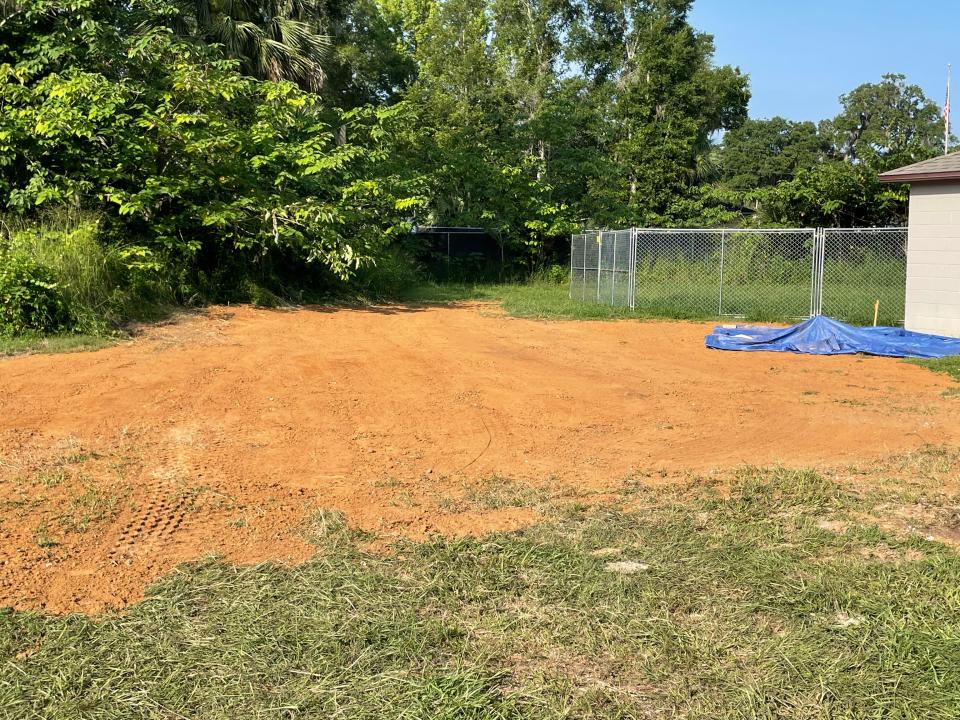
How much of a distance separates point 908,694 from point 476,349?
356 inches

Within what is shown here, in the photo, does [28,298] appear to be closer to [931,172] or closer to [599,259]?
[599,259]

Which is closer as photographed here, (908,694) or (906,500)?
(908,694)

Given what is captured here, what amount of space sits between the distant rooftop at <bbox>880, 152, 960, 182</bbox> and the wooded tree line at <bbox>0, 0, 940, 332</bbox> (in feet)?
31.2

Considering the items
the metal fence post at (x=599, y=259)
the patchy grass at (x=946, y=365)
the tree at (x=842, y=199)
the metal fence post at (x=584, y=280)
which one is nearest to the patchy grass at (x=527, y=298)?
the metal fence post at (x=584, y=280)

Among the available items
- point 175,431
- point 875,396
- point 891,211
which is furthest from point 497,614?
point 891,211

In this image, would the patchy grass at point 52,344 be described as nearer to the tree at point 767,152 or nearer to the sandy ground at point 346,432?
the sandy ground at point 346,432

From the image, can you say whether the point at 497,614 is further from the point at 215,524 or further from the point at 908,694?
the point at 215,524

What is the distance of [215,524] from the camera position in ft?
17.0

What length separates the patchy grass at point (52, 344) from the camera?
1030 centimetres

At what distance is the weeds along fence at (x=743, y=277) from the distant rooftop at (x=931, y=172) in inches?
67.1

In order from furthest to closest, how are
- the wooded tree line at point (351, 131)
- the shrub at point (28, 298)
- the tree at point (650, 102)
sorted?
the tree at point (650, 102), the wooded tree line at point (351, 131), the shrub at point (28, 298)

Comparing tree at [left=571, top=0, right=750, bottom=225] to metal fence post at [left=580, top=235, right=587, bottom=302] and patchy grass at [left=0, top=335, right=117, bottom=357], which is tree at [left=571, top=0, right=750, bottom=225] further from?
patchy grass at [left=0, top=335, right=117, bottom=357]

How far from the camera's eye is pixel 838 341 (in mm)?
12516

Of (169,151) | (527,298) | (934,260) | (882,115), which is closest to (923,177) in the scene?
(934,260)
